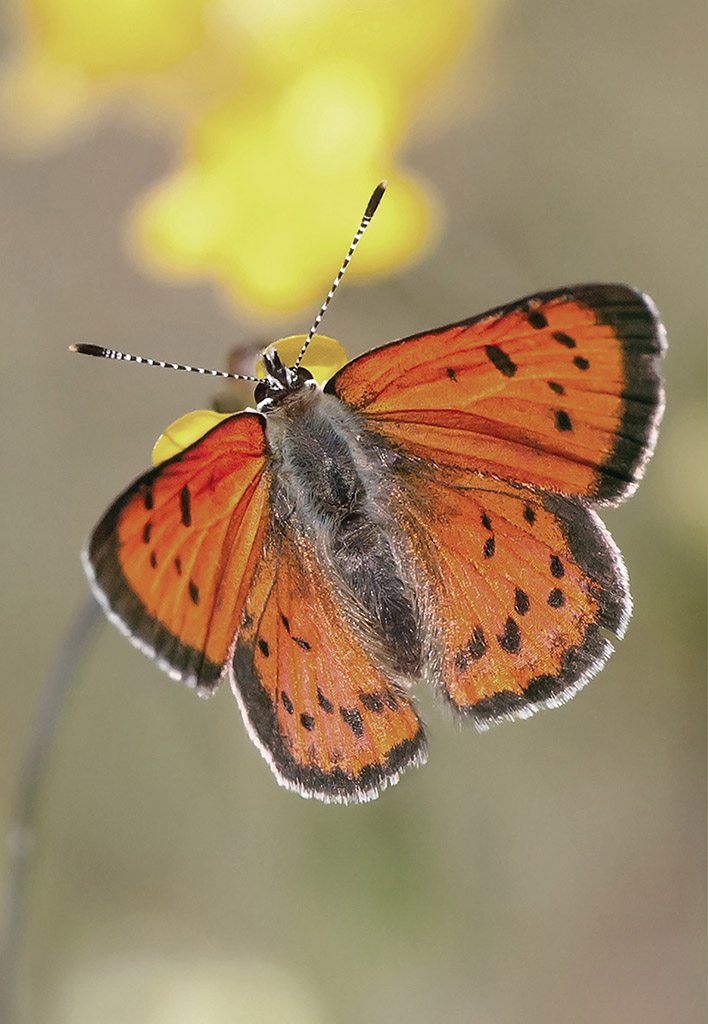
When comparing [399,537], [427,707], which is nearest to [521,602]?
[399,537]

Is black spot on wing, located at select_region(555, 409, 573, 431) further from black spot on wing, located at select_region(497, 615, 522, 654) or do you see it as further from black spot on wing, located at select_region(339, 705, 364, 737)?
black spot on wing, located at select_region(339, 705, 364, 737)

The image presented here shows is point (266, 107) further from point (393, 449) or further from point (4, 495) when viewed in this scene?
point (4, 495)

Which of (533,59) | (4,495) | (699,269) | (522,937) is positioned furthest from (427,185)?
(522,937)

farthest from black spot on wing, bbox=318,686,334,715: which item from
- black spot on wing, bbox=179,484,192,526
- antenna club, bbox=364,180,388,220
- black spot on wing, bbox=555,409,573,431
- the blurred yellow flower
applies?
the blurred yellow flower

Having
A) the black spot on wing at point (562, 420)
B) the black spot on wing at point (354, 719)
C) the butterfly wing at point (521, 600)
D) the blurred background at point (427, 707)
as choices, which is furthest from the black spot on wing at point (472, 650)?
the blurred background at point (427, 707)

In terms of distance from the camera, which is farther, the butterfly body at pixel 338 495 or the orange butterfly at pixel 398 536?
the butterfly body at pixel 338 495

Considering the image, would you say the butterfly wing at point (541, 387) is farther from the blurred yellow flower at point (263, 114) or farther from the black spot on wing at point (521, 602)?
the blurred yellow flower at point (263, 114)

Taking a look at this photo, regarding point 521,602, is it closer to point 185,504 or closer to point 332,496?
point 332,496
